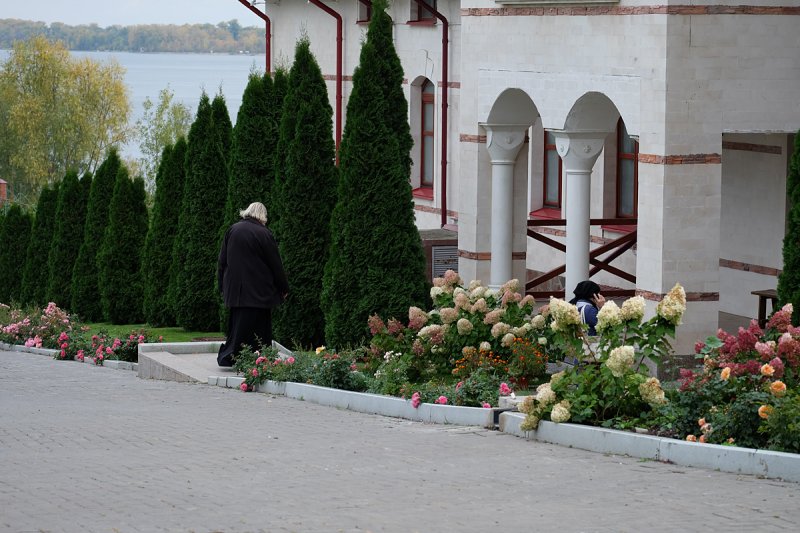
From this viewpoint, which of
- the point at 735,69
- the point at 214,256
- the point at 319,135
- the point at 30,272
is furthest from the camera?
the point at 30,272

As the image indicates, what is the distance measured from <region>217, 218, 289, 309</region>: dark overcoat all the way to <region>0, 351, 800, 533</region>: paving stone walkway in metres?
2.27

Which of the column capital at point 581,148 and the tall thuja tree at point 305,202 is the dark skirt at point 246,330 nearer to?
the tall thuja tree at point 305,202

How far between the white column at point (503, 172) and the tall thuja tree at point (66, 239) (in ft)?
47.6

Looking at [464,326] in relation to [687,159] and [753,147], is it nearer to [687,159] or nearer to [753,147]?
[687,159]

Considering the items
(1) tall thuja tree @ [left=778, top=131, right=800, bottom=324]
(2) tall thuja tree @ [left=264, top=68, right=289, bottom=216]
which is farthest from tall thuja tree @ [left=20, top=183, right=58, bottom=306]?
(1) tall thuja tree @ [left=778, top=131, right=800, bottom=324]

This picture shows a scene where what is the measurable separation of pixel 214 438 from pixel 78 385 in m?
5.32

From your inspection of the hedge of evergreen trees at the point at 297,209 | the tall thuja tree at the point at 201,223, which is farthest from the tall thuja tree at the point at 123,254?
the tall thuja tree at the point at 201,223

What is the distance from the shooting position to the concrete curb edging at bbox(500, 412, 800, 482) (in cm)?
900

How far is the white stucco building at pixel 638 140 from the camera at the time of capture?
48.6 feet

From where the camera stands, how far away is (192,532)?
741 centimetres

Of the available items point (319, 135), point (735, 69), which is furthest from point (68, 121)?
point (735, 69)

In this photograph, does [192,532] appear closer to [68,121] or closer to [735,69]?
[735,69]

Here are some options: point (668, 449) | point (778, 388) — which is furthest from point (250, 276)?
point (778, 388)

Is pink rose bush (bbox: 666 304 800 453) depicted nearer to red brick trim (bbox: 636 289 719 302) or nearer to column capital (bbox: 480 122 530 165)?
red brick trim (bbox: 636 289 719 302)
